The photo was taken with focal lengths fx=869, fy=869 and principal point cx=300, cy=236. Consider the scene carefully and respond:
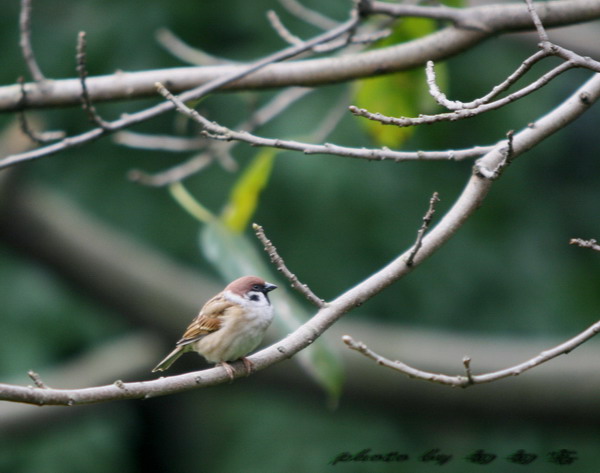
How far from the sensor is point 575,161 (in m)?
9.15

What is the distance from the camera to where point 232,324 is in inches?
134

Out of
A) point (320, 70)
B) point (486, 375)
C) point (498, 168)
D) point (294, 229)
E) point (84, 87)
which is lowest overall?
point (486, 375)

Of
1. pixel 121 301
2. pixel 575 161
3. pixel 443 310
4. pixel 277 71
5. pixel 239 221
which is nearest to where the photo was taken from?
pixel 277 71

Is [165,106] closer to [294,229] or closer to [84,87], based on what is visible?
[84,87]

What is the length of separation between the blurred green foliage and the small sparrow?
3911mm

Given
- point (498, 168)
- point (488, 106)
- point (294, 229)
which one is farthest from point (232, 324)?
point (294, 229)

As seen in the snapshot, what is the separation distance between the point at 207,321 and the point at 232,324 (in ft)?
0.55

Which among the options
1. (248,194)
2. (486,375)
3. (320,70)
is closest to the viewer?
(486,375)

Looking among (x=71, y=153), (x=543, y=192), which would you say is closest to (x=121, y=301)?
(x=71, y=153)

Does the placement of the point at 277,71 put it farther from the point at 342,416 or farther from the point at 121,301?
the point at 342,416

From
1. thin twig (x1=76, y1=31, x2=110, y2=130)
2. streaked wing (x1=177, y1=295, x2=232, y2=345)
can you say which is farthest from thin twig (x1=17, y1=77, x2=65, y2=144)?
streaked wing (x1=177, y1=295, x2=232, y2=345)

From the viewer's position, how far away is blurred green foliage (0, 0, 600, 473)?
7.74m

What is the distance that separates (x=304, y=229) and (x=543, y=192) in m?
2.54

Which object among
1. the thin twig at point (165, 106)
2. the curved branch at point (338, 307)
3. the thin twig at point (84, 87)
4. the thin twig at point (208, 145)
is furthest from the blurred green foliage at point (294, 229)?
the curved branch at point (338, 307)
